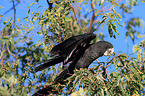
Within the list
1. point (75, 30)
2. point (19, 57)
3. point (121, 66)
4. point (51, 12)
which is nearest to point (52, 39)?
point (51, 12)

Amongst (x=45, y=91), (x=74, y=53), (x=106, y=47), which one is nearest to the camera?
(x=45, y=91)

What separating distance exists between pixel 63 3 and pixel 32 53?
82 cm

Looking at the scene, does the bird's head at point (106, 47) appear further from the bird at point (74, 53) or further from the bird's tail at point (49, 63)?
the bird's tail at point (49, 63)

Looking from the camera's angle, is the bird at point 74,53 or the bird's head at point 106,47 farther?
the bird's head at point 106,47

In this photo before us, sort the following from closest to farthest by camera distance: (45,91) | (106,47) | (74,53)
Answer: (45,91) < (74,53) < (106,47)

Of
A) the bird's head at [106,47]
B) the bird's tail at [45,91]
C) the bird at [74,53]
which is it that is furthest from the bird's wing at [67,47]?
the bird's head at [106,47]

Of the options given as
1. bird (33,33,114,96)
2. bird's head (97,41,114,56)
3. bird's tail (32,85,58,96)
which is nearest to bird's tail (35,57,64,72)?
bird (33,33,114,96)

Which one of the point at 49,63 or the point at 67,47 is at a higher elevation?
the point at 67,47

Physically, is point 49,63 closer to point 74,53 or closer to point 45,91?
point 45,91

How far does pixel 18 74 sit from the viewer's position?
2.68m

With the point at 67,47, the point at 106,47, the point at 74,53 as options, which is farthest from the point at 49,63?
the point at 106,47

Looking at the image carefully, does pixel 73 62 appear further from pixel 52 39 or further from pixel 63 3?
pixel 63 3

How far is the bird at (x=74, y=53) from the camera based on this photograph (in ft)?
7.50

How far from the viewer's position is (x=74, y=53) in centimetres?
262
